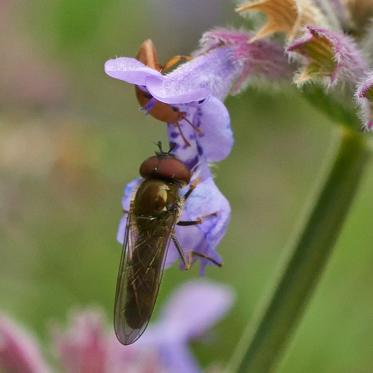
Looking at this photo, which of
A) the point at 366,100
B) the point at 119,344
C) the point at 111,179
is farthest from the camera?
the point at 111,179

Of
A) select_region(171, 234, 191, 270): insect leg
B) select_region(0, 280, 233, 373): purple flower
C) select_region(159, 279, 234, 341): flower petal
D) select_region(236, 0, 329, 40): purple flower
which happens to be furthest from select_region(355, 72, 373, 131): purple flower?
select_region(159, 279, 234, 341): flower petal

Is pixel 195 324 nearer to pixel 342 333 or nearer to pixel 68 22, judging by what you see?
pixel 342 333

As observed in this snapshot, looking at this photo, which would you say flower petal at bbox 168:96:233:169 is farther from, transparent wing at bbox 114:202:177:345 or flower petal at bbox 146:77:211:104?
transparent wing at bbox 114:202:177:345

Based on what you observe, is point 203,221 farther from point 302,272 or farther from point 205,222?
point 302,272

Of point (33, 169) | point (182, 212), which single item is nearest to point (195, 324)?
point (182, 212)

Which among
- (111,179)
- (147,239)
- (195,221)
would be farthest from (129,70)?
(111,179)

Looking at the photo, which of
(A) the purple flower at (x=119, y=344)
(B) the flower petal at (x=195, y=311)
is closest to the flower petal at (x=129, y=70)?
(A) the purple flower at (x=119, y=344)
